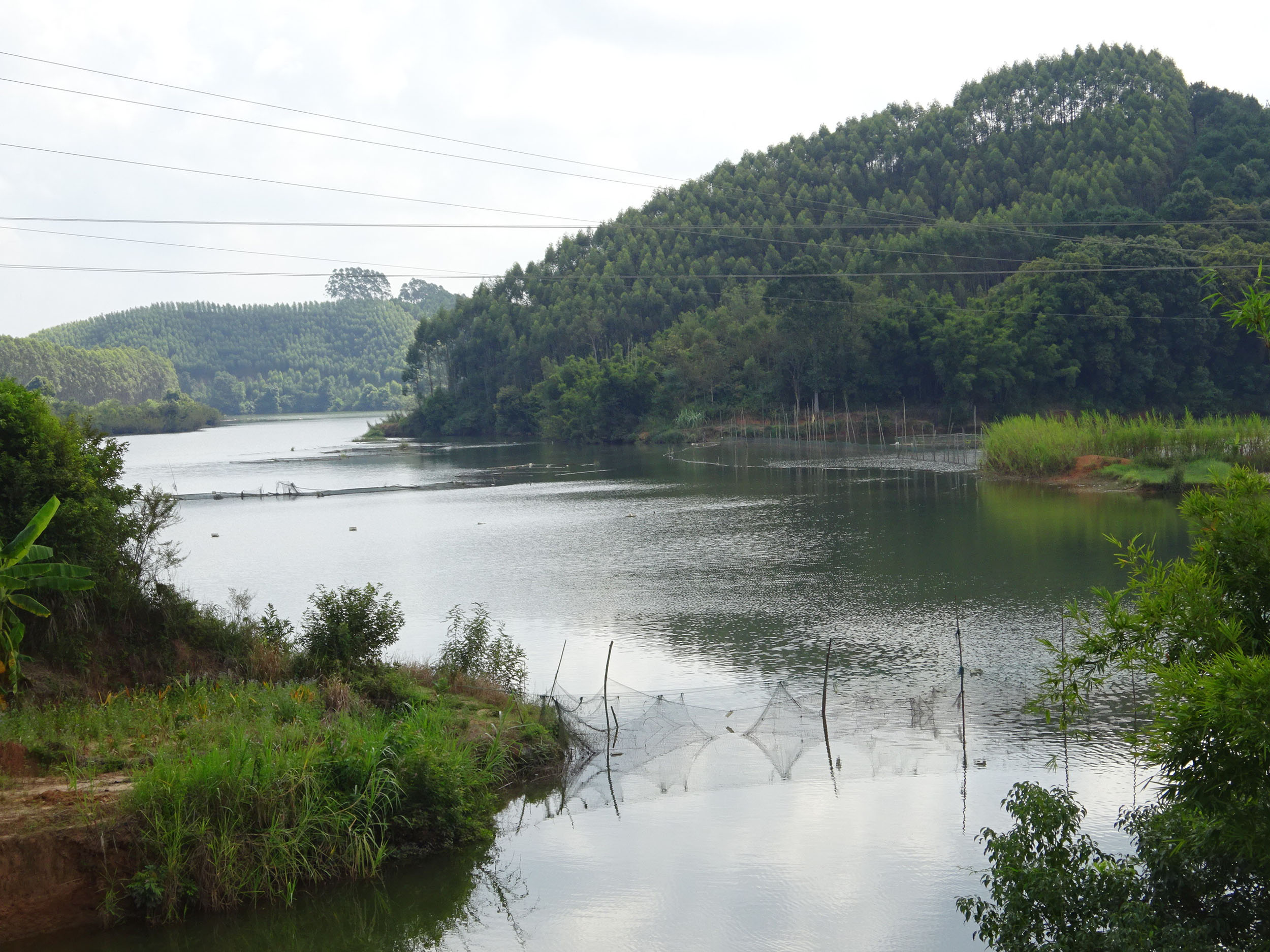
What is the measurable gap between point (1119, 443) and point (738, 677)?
1244 inches

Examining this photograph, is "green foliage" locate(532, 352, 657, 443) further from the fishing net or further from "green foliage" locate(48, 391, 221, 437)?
the fishing net

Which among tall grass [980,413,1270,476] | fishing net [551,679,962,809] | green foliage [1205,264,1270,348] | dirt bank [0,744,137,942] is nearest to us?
green foliage [1205,264,1270,348]

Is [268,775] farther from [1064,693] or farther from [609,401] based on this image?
[609,401]

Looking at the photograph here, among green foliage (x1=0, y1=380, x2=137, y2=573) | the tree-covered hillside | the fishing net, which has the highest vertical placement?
the tree-covered hillside

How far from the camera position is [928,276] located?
3110 inches

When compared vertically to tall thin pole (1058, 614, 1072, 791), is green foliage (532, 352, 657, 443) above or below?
above

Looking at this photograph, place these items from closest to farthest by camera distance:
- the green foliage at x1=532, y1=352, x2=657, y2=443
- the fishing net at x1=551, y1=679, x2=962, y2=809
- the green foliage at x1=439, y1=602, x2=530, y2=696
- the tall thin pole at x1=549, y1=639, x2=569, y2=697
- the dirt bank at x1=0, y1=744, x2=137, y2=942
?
the dirt bank at x1=0, y1=744, x2=137, y2=942 < the fishing net at x1=551, y1=679, x2=962, y2=809 < the tall thin pole at x1=549, y1=639, x2=569, y2=697 < the green foliage at x1=439, y1=602, x2=530, y2=696 < the green foliage at x1=532, y1=352, x2=657, y2=443

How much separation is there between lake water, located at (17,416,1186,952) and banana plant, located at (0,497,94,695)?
4558mm

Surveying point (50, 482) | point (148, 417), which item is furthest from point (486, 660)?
point (148, 417)

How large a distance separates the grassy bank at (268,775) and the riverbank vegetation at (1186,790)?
6.39 metres

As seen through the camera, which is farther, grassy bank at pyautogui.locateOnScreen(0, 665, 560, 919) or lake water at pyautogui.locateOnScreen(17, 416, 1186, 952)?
lake water at pyautogui.locateOnScreen(17, 416, 1186, 952)

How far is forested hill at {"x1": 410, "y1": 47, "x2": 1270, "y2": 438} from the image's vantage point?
64.1m

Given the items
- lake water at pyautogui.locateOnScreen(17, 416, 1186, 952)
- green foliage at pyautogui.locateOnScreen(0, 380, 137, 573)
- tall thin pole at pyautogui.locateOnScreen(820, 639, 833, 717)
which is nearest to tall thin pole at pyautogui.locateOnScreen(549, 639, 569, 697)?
lake water at pyautogui.locateOnScreen(17, 416, 1186, 952)

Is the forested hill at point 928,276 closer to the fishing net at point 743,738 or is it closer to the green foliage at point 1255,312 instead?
the fishing net at point 743,738
